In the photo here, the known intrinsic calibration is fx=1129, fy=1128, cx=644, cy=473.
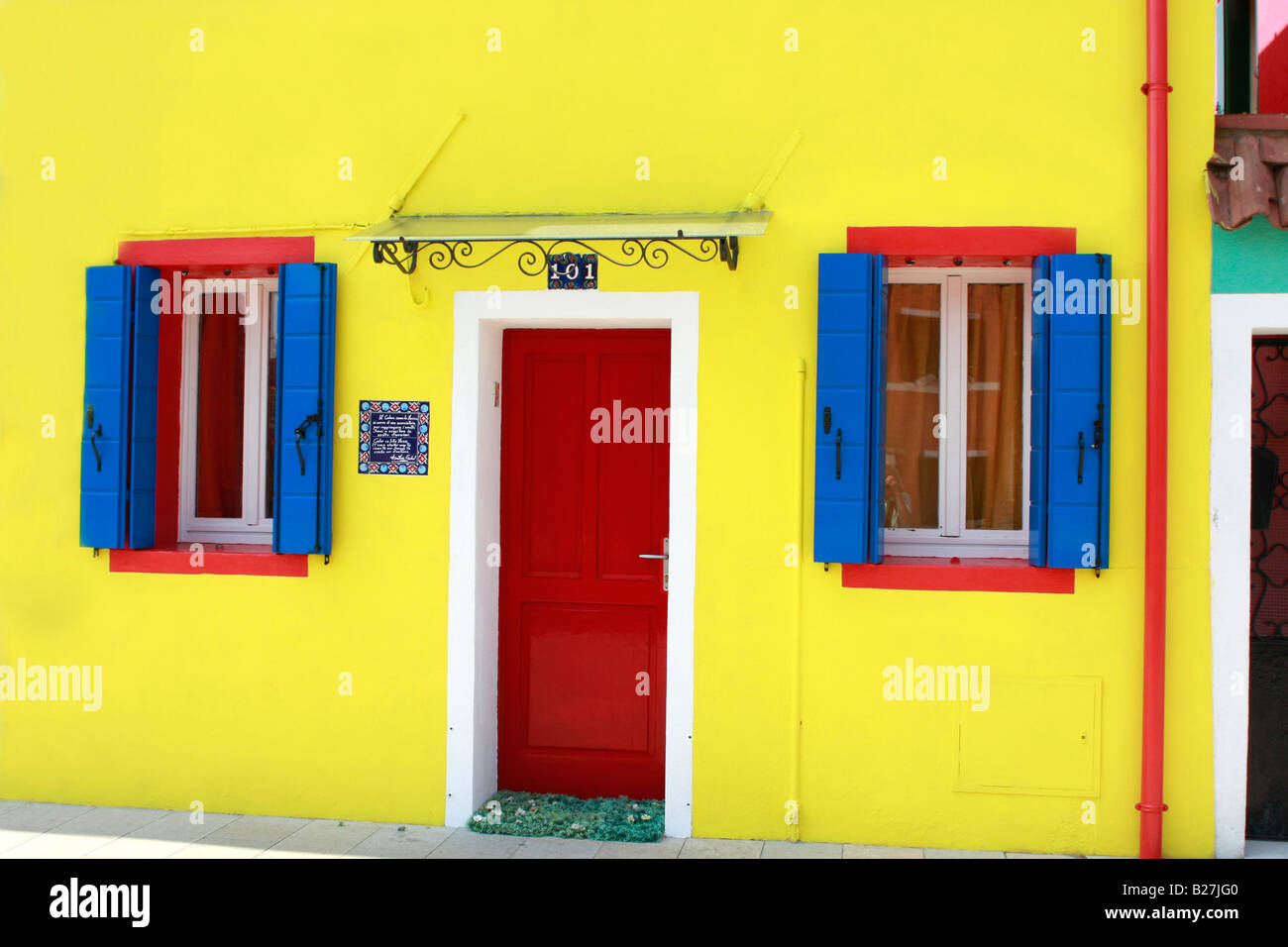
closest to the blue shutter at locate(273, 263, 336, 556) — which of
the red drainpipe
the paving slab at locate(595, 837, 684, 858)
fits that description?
the paving slab at locate(595, 837, 684, 858)

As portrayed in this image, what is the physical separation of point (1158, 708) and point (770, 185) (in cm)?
287

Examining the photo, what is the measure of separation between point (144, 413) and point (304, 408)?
2.90ft

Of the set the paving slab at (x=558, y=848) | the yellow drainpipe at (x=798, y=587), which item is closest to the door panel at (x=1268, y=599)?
the yellow drainpipe at (x=798, y=587)

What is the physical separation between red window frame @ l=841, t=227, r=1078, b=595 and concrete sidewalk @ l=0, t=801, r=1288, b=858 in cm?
119

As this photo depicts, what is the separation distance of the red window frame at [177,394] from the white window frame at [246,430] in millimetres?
43

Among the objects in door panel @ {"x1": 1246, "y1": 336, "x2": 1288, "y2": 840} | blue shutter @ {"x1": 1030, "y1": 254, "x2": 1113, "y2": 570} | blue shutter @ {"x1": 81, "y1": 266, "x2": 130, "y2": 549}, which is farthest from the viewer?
blue shutter @ {"x1": 81, "y1": 266, "x2": 130, "y2": 549}

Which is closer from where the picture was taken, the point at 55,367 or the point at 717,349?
the point at 717,349

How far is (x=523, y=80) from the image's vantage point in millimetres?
5367

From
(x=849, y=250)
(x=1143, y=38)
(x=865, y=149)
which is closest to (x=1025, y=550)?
(x=849, y=250)

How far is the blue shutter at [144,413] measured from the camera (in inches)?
217

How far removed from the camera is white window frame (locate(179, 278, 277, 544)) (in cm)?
577

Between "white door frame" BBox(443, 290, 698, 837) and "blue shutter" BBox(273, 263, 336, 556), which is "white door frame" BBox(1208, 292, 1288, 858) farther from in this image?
"blue shutter" BBox(273, 263, 336, 556)

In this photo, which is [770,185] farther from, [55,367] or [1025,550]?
[55,367]
